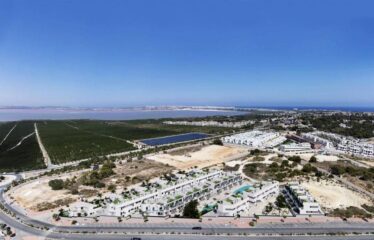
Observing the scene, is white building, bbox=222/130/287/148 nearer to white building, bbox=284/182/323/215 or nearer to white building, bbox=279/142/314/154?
white building, bbox=279/142/314/154

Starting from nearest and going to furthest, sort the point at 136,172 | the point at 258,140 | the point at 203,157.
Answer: the point at 136,172
the point at 203,157
the point at 258,140

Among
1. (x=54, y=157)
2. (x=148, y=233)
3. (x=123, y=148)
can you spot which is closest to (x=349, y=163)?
(x=148, y=233)

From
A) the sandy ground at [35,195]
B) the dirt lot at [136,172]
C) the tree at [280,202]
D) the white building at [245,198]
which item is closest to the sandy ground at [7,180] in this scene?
the sandy ground at [35,195]

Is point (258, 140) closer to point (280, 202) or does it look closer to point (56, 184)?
point (280, 202)

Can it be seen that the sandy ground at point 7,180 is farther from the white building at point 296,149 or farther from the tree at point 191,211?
the white building at point 296,149

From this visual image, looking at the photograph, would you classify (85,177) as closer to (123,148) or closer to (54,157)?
(54,157)

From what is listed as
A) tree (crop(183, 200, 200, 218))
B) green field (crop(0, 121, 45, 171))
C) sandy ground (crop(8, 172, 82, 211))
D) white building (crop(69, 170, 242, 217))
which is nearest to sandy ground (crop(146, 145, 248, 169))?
white building (crop(69, 170, 242, 217))

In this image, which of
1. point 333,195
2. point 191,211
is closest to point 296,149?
point 333,195
